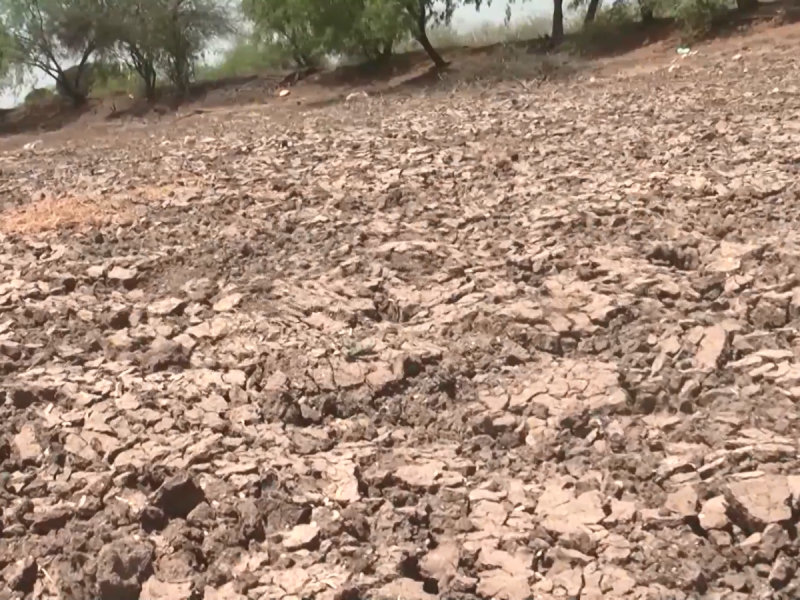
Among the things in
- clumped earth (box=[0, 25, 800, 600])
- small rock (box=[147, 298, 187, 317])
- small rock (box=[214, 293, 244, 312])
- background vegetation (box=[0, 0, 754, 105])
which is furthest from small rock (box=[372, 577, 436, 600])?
background vegetation (box=[0, 0, 754, 105])

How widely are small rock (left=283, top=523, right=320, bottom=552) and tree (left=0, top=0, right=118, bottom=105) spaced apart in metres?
21.5

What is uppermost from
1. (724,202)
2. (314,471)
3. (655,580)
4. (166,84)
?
(166,84)

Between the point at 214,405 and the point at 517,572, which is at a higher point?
the point at 214,405

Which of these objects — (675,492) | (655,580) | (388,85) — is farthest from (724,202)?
(388,85)

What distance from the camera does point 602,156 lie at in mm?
6418

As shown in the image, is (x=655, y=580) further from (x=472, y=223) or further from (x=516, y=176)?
(x=516, y=176)

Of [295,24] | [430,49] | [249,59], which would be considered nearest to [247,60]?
[249,59]

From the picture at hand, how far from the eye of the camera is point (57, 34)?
22.7 m

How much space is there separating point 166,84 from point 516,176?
1893 centimetres

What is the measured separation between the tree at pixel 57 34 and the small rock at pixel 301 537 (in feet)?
70.7

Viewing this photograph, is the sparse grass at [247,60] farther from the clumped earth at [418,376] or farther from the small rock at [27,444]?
the small rock at [27,444]

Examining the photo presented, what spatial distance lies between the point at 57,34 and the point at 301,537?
2264 cm

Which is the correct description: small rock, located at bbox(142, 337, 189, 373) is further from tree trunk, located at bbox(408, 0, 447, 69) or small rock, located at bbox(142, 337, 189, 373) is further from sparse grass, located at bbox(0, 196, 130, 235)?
tree trunk, located at bbox(408, 0, 447, 69)

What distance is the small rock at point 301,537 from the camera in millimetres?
2867
